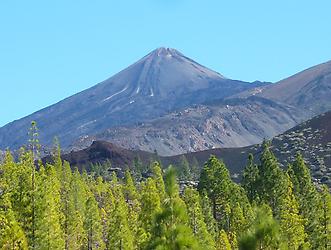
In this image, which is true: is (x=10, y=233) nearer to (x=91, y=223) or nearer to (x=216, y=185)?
(x=91, y=223)

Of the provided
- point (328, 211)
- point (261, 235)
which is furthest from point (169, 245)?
point (328, 211)

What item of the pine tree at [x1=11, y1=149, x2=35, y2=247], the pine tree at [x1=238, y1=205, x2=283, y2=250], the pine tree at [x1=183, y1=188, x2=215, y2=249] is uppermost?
the pine tree at [x1=11, y1=149, x2=35, y2=247]

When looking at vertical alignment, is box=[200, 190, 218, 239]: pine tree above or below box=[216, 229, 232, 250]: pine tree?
above

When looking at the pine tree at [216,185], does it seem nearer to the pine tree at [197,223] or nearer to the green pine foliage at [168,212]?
the green pine foliage at [168,212]

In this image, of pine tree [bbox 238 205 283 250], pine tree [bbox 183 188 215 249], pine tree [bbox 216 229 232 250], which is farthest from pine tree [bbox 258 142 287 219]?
pine tree [bbox 238 205 283 250]

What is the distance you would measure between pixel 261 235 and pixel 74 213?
6604cm

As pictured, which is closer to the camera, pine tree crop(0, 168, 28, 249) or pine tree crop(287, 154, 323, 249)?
pine tree crop(0, 168, 28, 249)

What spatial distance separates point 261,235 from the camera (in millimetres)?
19406

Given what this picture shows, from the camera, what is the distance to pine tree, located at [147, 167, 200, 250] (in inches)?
910

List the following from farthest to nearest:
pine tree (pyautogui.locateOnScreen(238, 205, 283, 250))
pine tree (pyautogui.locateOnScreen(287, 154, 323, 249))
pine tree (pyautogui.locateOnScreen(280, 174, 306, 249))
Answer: pine tree (pyautogui.locateOnScreen(287, 154, 323, 249))
pine tree (pyautogui.locateOnScreen(280, 174, 306, 249))
pine tree (pyautogui.locateOnScreen(238, 205, 283, 250))

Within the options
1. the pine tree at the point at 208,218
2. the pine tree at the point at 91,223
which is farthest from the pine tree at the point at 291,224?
the pine tree at the point at 91,223

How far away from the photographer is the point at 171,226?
935 inches

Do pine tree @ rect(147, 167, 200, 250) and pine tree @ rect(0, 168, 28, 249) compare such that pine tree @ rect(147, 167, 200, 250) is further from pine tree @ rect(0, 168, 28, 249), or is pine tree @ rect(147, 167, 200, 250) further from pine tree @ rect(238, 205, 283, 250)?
pine tree @ rect(0, 168, 28, 249)

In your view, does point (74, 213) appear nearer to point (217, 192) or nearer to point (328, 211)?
point (217, 192)
